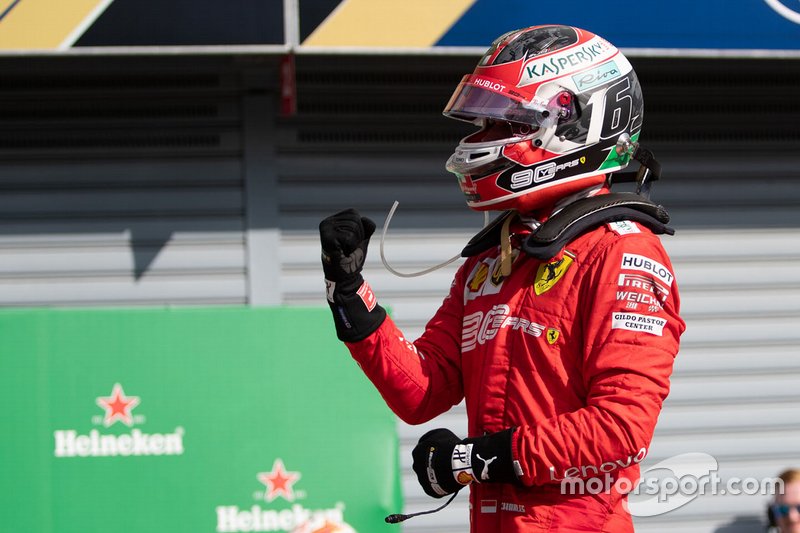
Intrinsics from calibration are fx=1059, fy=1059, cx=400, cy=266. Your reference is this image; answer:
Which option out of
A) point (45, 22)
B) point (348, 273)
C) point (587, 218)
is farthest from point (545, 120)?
point (45, 22)

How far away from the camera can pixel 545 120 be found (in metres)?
2.48

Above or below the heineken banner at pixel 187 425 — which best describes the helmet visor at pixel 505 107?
above

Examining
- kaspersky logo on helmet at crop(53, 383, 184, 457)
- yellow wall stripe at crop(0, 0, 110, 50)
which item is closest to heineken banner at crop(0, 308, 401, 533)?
kaspersky logo on helmet at crop(53, 383, 184, 457)

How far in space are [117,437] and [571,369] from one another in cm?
282

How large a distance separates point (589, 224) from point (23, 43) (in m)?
3.58

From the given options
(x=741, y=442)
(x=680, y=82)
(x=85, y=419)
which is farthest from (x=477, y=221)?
(x=85, y=419)

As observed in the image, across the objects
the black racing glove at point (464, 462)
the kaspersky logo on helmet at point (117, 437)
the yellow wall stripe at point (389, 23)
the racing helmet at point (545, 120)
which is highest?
the yellow wall stripe at point (389, 23)

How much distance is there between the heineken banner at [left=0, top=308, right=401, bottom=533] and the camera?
14.8 ft

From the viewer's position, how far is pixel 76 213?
593cm

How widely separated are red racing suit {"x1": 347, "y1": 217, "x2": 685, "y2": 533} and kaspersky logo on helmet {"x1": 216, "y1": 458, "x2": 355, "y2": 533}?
2220mm

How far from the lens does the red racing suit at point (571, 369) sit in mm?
2162

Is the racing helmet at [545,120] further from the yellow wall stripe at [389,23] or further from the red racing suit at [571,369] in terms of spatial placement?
the yellow wall stripe at [389,23]

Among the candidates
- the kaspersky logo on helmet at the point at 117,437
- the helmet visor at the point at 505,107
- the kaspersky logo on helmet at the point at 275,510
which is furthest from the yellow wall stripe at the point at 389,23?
the helmet visor at the point at 505,107

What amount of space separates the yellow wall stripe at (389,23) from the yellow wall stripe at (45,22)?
3.51 feet
